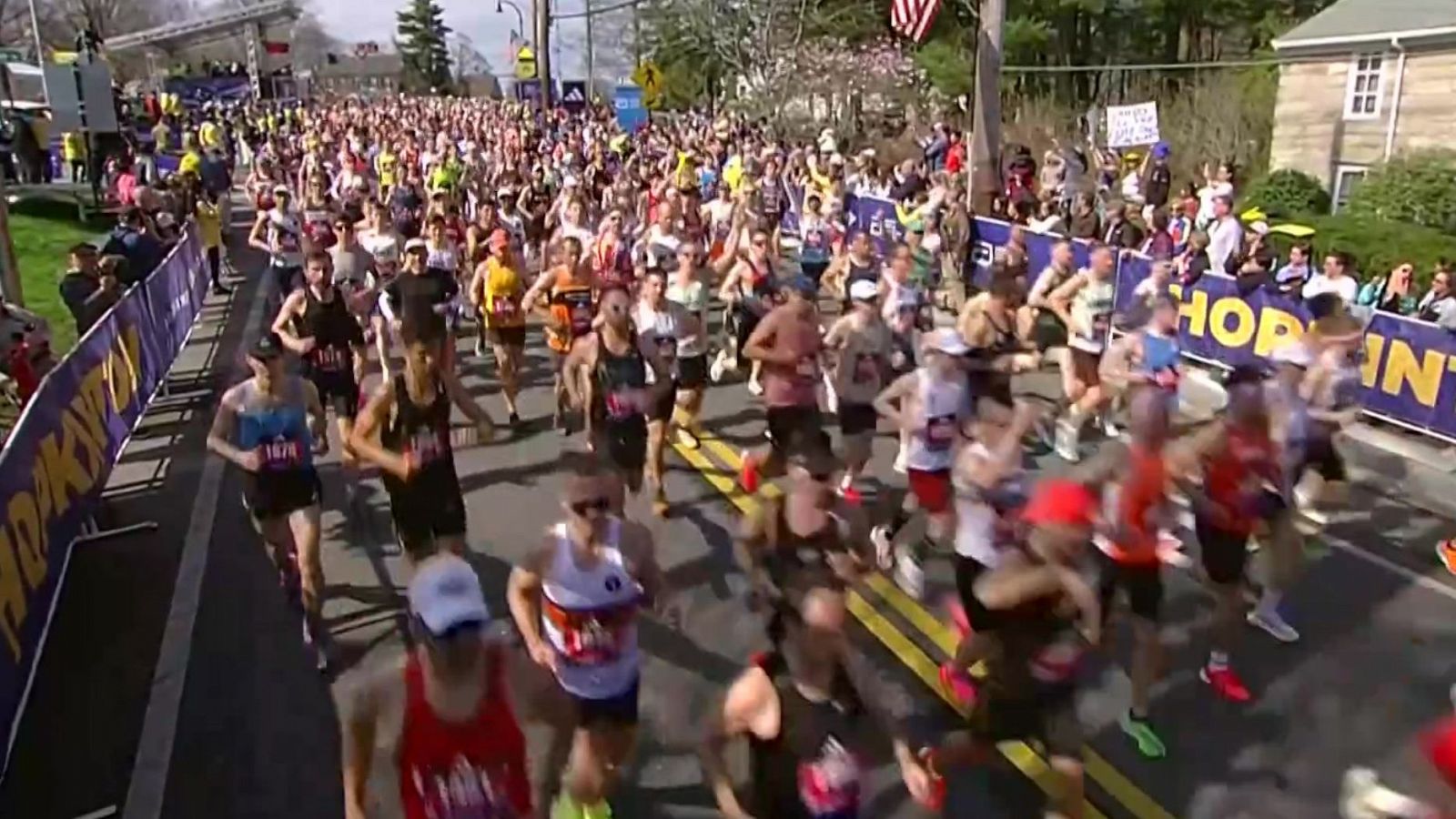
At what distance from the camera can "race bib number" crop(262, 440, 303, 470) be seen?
6.69 meters

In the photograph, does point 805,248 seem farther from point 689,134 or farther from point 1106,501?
point 689,134

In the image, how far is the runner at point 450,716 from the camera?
3.72 m

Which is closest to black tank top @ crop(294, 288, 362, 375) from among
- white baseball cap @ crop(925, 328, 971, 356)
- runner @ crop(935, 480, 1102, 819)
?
white baseball cap @ crop(925, 328, 971, 356)

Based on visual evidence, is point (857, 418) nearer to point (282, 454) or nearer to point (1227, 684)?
point (1227, 684)

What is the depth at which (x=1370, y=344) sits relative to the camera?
34.9 feet

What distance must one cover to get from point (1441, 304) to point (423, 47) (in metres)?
103

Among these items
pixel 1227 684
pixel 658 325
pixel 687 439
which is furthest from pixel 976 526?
pixel 687 439

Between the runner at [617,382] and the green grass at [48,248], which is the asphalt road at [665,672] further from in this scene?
the green grass at [48,248]

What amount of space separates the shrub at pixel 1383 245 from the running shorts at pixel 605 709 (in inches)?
594

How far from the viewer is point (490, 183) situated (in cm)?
2097

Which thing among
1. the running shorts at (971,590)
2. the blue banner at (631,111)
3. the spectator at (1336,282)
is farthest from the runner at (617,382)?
the blue banner at (631,111)

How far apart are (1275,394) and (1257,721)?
79.5 inches

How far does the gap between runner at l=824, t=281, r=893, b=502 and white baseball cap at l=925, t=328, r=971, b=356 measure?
910mm

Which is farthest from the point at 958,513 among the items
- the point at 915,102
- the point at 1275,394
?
the point at 915,102
